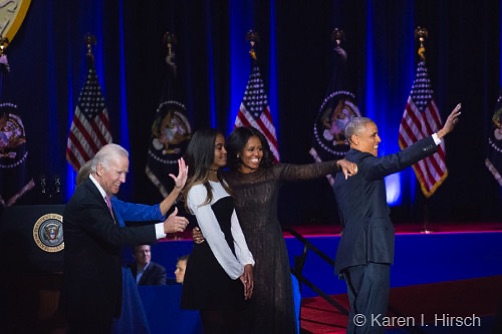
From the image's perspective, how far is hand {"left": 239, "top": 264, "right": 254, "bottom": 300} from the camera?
3.44 m

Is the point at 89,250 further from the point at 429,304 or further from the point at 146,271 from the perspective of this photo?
the point at 429,304

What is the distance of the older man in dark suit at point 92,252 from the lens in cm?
299

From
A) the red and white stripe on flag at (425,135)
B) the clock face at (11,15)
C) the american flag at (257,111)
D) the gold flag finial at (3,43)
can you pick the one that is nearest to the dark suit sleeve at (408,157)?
the american flag at (257,111)

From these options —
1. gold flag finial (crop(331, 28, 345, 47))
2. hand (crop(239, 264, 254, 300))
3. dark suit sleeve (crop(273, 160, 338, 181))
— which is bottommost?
hand (crop(239, 264, 254, 300))

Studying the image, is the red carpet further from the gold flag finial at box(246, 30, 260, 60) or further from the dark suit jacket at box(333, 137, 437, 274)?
the gold flag finial at box(246, 30, 260, 60)

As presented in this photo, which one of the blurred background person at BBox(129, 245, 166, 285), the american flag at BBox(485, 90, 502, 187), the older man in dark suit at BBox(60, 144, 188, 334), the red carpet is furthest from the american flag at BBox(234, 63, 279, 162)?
the older man in dark suit at BBox(60, 144, 188, 334)

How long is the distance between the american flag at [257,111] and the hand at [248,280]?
4.43 meters

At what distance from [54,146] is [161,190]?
58.9 inches

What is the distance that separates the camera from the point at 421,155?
12.7 feet

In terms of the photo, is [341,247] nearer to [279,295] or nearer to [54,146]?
[279,295]

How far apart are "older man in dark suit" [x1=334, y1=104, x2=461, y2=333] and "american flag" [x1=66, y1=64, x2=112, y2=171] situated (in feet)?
13.5

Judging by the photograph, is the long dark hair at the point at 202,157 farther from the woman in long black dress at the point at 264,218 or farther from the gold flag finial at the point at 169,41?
the gold flag finial at the point at 169,41

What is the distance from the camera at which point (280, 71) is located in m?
8.70

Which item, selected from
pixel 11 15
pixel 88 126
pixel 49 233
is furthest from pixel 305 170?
pixel 11 15
